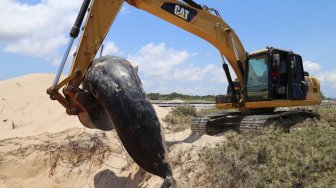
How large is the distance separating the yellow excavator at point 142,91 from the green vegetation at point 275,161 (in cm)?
142

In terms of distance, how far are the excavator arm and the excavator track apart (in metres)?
0.93

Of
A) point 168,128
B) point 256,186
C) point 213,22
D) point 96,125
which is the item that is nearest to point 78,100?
point 96,125

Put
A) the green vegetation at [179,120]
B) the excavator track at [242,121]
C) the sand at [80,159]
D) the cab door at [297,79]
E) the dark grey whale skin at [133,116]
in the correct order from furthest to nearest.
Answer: the green vegetation at [179,120], the cab door at [297,79], the excavator track at [242,121], the sand at [80,159], the dark grey whale skin at [133,116]

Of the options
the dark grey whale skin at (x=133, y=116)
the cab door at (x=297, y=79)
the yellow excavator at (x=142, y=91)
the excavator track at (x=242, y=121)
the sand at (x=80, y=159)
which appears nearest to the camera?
the dark grey whale skin at (x=133, y=116)

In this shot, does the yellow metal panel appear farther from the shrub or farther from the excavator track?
the excavator track

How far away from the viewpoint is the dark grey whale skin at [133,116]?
4902 mm

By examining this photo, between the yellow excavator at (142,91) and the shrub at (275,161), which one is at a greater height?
the yellow excavator at (142,91)

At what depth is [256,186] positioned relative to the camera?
563cm

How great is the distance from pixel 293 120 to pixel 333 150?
4159 mm

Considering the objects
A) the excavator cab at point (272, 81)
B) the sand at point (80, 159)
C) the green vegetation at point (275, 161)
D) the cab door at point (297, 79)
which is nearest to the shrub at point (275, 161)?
the green vegetation at point (275, 161)

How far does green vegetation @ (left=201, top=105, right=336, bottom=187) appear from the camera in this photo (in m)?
5.62

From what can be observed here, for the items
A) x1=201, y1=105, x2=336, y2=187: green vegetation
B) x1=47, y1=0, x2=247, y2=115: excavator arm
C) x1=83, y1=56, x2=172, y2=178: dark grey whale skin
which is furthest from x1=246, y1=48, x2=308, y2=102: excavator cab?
x1=83, y1=56, x2=172, y2=178: dark grey whale skin

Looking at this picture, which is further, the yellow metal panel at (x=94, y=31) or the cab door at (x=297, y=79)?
the cab door at (x=297, y=79)

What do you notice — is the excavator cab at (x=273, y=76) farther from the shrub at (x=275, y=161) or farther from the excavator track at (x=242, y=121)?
the shrub at (x=275, y=161)
